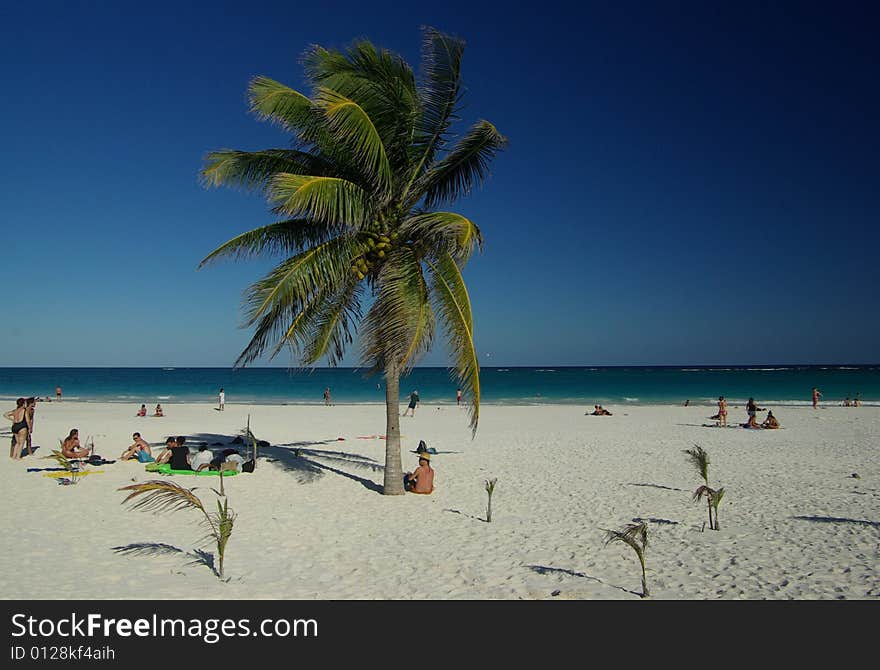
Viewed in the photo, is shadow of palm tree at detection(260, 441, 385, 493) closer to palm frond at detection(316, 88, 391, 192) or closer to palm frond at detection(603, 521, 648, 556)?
palm frond at detection(603, 521, 648, 556)

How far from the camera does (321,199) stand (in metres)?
8.70

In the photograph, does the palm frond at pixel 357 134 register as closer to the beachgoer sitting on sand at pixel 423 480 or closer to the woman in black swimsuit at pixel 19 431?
the beachgoer sitting on sand at pixel 423 480

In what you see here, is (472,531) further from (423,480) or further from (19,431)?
(19,431)

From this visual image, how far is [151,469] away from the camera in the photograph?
1258 centimetres

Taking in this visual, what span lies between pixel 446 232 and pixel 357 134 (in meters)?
2.02

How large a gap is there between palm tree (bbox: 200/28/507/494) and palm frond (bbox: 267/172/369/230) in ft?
0.07

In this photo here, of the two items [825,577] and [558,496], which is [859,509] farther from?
[558,496]

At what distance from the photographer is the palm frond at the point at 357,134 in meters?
8.49

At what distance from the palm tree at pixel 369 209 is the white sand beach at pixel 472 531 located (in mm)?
1985

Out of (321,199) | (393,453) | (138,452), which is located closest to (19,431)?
(138,452)

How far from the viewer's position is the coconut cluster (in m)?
9.82

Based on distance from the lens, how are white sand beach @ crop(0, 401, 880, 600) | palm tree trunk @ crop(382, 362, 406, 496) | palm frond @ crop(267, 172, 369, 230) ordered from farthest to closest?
palm tree trunk @ crop(382, 362, 406, 496)
palm frond @ crop(267, 172, 369, 230)
white sand beach @ crop(0, 401, 880, 600)

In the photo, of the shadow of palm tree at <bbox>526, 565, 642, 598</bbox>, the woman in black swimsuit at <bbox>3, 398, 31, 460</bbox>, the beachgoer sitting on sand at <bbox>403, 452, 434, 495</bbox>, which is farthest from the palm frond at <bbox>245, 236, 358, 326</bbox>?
the woman in black swimsuit at <bbox>3, 398, 31, 460</bbox>
